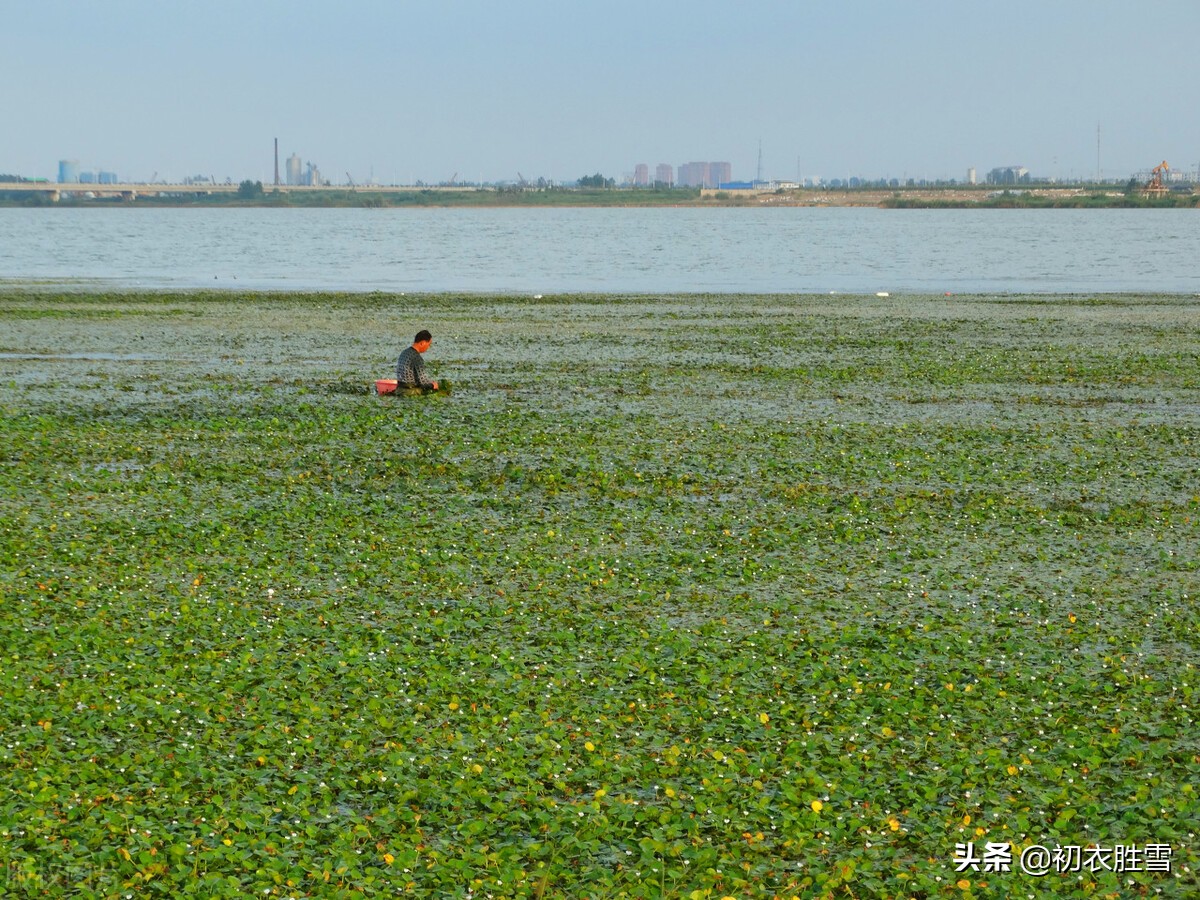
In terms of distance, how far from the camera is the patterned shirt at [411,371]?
29.5 metres

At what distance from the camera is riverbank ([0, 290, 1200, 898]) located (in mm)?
9047

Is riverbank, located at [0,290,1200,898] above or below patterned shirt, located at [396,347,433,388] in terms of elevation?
below

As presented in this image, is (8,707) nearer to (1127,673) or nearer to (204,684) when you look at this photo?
(204,684)

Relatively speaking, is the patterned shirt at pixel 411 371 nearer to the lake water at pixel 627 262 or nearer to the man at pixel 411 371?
the man at pixel 411 371

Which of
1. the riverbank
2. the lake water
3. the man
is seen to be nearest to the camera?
the riverbank

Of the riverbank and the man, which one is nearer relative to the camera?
the riverbank

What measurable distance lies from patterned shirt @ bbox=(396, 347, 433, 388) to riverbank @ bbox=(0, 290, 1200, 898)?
447mm

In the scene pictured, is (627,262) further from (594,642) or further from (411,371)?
(594,642)

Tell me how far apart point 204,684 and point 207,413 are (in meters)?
16.4

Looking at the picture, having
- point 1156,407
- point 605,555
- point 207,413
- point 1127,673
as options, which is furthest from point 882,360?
Result: point 1127,673

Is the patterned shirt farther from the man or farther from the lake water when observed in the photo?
the lake water

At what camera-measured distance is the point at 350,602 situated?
47.7ft

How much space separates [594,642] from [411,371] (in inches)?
674

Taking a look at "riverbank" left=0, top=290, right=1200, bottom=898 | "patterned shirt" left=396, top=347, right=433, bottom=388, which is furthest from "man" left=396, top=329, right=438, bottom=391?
"riverbank" left=0, top=290, right=1200, bottom=898
